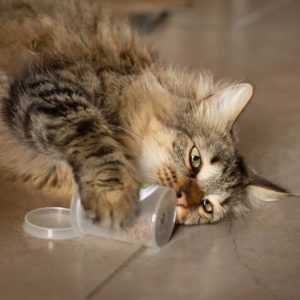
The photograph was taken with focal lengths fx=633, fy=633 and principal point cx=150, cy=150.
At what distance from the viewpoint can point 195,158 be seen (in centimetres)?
175

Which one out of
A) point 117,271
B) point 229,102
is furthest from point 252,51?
point 117,271

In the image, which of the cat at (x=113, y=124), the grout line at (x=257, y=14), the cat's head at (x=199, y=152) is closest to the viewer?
the cat at (x=113, y=124)

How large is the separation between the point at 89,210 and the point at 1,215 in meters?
0.33

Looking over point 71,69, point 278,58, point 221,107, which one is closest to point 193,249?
point 221,107

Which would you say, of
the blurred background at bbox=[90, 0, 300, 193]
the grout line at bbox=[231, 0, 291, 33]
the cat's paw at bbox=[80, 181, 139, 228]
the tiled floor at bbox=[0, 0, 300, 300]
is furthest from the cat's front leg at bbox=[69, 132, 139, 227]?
the grout line at bbox=[231, 0, 291, 33]

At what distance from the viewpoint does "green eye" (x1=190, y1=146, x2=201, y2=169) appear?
173cm

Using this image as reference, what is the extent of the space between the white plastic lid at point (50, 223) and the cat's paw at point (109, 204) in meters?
0.13

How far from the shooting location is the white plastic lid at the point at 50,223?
5.22 ft

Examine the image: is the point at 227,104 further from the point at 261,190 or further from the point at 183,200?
the point at 183,200

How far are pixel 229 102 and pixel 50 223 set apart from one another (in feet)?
2.19

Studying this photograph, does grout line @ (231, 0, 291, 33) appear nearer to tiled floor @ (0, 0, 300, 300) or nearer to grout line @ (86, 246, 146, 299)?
tiled floor @ (0, 0, 300, 300)

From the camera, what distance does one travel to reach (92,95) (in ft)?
5.92

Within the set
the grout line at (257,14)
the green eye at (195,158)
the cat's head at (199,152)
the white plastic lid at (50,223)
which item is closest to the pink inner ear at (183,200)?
the cat's head at (199,152)

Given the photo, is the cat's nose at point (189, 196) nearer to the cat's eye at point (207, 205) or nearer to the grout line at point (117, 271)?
the cat's eye at point (207, 205)
